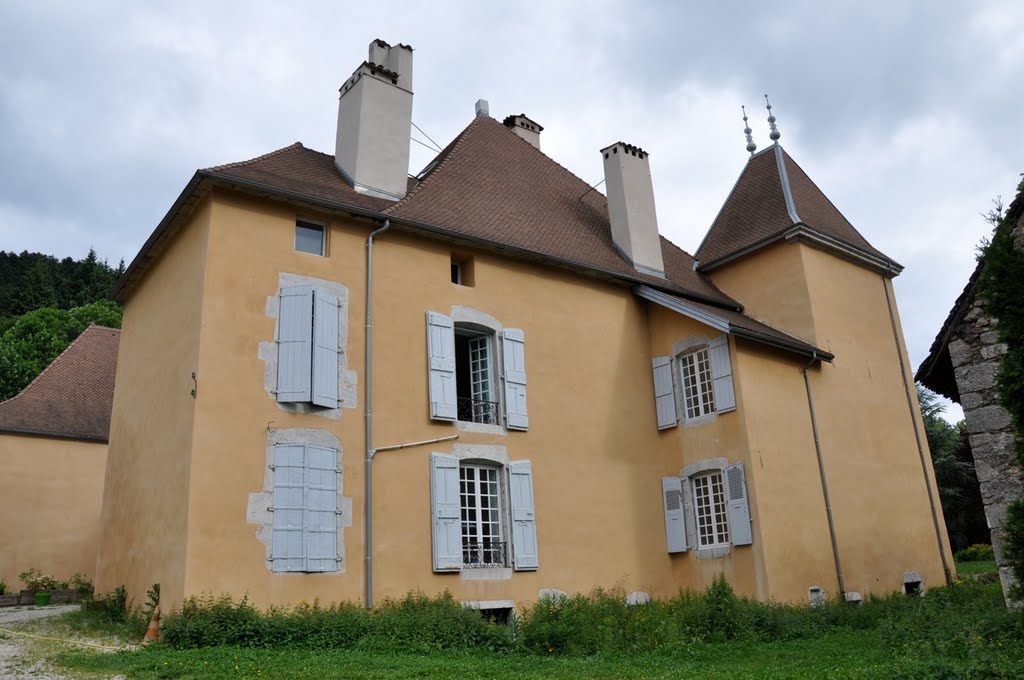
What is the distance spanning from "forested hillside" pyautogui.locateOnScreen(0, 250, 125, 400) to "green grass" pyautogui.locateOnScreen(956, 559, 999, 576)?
73.5 ft

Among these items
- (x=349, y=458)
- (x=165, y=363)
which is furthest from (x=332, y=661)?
(x=165, y=363)

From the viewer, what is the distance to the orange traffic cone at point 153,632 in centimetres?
954

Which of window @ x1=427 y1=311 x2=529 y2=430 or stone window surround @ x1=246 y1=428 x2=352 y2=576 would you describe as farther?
window @ x1=427 y1=311 x2=529 y2=430

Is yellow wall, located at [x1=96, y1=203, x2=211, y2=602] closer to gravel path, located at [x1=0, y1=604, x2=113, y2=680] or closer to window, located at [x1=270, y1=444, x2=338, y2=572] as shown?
window, located at [x1=270, y1=444, x2=338, y2=572]

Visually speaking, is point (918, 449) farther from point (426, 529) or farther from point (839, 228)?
point (426, 529)

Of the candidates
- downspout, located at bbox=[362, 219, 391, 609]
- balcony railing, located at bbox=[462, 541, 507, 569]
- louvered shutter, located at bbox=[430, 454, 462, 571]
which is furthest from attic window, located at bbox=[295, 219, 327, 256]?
balcony railing, located at bbox=[462, 541, 507, 569]

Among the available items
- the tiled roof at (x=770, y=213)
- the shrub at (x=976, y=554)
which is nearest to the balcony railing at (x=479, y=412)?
the tiled roof at (x=770, y=213)

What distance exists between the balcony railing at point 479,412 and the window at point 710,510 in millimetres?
3994

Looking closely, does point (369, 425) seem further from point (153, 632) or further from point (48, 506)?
point (48, 506)

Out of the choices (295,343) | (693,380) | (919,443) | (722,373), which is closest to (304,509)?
(295,343)

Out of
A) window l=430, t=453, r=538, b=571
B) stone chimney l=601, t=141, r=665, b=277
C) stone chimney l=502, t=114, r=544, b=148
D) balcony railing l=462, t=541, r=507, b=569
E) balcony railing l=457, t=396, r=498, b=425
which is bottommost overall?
balcony railing l=462, t=541, r=507, b=569

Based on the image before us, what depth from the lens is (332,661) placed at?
27.6 feet

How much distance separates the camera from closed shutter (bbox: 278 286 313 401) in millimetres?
10992

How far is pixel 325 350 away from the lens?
11.4m
